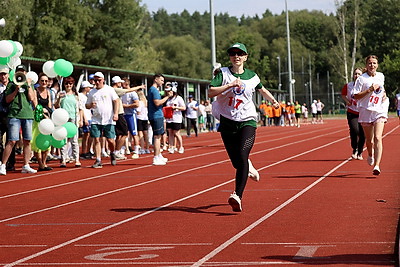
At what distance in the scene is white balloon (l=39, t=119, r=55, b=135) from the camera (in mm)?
17859

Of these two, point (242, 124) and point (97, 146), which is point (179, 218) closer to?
point (242, 124)

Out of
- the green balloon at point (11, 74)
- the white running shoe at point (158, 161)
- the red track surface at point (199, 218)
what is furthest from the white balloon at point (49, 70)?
the white running shoe at point (158, 161)

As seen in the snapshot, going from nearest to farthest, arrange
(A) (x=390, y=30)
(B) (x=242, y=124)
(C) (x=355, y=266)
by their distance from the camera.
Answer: (C) (x=355, y=266), (B) (x=242, y=124), (A) (x=390, y=30)

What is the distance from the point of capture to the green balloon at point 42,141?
18391 mm

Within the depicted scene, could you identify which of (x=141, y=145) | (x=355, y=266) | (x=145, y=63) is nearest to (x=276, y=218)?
(x=355, y=266)

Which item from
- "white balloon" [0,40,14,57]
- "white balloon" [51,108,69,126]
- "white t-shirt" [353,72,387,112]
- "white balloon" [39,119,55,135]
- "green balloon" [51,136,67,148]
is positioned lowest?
"green balloon" [51,136,67,148]

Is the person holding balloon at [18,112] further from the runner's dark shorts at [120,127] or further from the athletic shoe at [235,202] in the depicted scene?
the athletic shoe at [235,202]

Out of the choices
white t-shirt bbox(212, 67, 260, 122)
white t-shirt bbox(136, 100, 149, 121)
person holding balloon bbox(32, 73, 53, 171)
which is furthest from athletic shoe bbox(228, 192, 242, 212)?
white t-shirt bbox(136, 100, 149, 121)

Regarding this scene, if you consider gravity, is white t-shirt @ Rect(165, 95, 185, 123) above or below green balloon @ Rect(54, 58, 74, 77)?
below

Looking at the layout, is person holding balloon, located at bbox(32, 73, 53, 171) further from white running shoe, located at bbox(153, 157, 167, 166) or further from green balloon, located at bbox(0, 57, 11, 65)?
white running shoe, located at bbox(153, 157, 167, 166)

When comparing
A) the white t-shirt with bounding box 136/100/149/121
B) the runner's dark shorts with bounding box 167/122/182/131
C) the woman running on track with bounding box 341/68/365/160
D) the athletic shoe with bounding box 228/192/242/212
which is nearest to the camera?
the athletic shoe with bounding box 228/192/242/212

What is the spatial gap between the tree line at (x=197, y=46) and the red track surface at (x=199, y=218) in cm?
4402

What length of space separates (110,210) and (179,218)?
1357 mm

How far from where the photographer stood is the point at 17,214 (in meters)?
11.2
